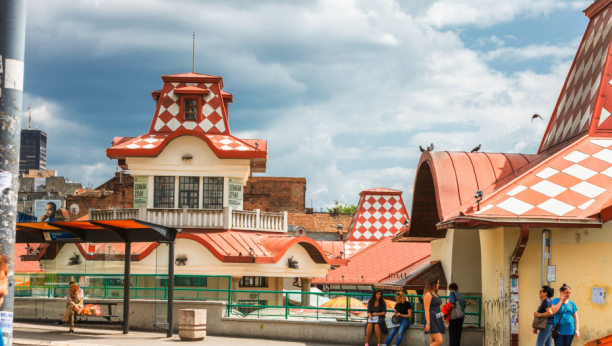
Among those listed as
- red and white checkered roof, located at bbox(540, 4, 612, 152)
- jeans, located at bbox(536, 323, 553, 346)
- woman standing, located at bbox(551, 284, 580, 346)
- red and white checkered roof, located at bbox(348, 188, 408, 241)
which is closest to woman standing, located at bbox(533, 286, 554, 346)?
jeans, located at bbox(536, 323, 553, 346)

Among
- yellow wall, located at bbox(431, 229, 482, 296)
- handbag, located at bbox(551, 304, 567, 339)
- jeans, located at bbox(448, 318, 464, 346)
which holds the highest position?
yellow wall, located at bbox(431, 229, 482, 296)

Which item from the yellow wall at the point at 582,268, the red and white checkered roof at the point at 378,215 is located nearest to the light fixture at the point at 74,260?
the yellow wall at the point at 582,268

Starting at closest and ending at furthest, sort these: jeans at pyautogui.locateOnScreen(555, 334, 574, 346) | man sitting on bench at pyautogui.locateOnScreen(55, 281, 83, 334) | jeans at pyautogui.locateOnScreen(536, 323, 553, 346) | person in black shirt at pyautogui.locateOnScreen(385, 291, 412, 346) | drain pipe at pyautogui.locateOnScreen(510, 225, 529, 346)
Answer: jeans at pyautogui.locateOnScreen(555, 334, 574, 346), jeans at pyautogui.locateOnScreen(536, 323, 553, 346), drain pipe at pyautogui.locateOnScreen(510, 225, 529, 346), person in black shirt at pyautogui.locateOnScreen(385, 291, 412, 346), man sitting on bench at pyautogui.locateOnScreen(55, 281, 83, 334)

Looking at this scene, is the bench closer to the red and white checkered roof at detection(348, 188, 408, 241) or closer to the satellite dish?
the red and white checkered roof at detection(348, 188, 408, 241)

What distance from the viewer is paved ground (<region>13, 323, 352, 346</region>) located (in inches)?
609

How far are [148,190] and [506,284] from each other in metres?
16.5

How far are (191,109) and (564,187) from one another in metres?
18.4

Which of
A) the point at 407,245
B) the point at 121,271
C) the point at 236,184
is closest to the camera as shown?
the point at 121,271

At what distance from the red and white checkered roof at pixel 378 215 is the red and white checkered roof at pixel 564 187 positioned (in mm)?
25412

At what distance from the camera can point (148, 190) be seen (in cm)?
2612

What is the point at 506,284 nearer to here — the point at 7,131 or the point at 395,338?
the point at 395,338

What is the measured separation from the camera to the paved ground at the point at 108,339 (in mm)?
15473

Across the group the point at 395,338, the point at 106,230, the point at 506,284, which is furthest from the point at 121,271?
the point at 506,284

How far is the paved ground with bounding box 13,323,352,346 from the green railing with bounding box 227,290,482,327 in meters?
0.86
